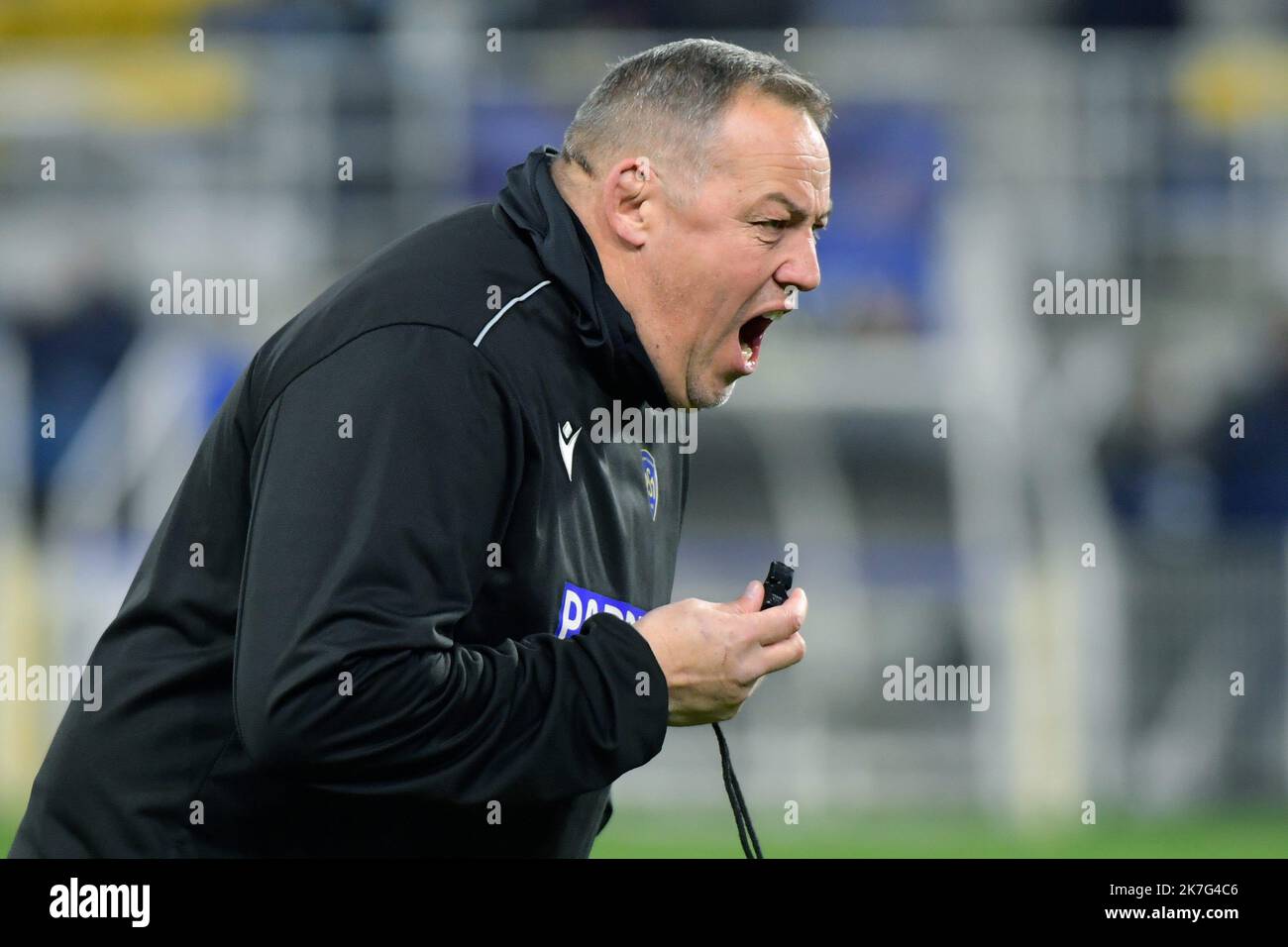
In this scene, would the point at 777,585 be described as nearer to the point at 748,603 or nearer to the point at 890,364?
the point at 748,603

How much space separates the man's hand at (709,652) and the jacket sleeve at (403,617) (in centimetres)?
4

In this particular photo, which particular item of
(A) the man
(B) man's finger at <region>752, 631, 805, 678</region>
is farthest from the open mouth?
(B) man's finger at <region>752, 631, 805, 678</region>

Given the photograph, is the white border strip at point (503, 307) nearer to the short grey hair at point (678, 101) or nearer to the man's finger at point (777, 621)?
the short grey hair at point (678, 101)

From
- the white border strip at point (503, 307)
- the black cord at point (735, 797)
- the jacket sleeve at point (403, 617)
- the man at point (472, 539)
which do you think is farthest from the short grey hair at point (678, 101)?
the black cord at point (735, 797)

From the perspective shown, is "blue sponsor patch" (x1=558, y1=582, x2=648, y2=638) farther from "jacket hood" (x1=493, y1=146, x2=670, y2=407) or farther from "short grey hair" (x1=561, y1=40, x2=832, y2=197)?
"short grey hair" (x1=561, y1=40, x2=832, y2=197)

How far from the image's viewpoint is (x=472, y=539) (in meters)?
2.12

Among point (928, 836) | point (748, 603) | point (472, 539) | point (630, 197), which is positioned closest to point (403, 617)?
point (472, 539)

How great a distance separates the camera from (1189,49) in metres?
10.9

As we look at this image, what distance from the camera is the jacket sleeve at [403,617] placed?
2.02 metres

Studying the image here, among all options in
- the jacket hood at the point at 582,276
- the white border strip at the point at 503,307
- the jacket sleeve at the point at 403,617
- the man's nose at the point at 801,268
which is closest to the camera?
the jacket sleeve at the point at 403,617

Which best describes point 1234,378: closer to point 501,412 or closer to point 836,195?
point 836,195

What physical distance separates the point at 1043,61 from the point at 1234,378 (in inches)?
84.2

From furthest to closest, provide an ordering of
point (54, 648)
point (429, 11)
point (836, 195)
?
point (429, 11), point (836, 195), point (54, 648)
